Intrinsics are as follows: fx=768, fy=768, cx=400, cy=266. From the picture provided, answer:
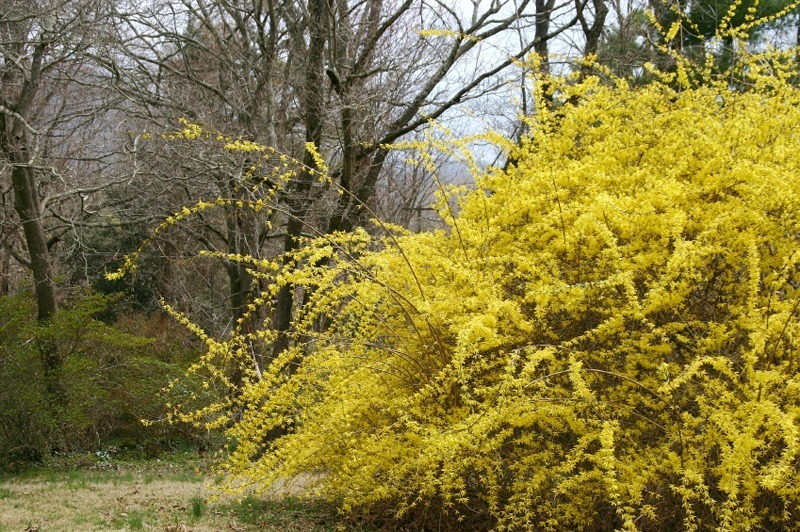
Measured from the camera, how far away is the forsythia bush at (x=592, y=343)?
408 centimetres

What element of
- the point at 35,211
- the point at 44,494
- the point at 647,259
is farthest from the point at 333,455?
the point at 35,211

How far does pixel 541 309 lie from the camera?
14.8 feet

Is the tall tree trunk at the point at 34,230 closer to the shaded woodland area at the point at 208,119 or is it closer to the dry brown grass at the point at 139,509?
the shaded woodland area at the point at 208,119

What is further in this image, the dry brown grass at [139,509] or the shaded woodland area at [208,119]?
the shaded woodland area at [208,119]

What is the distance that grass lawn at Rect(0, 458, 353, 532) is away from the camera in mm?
5586

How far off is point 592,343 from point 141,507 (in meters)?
4.13

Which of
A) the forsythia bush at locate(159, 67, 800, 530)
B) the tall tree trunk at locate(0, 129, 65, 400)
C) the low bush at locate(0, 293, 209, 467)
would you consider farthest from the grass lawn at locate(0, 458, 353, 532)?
the tall tree trunk at locate(0, 129, 65, 400)

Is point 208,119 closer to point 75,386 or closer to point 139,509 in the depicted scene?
point 75,386

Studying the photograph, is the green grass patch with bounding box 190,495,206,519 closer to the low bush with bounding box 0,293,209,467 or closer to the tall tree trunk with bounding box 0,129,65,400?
the low bush with bounding box 0,293,209,467

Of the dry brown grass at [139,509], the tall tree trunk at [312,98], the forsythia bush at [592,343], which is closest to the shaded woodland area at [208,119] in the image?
the tall tree trunk at [312,98]

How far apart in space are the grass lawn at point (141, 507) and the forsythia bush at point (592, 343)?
0.51 meters

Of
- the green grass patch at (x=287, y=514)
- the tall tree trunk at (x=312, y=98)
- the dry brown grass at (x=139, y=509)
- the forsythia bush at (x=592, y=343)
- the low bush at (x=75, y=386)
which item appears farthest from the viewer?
the low bush at (x=75, y=386)

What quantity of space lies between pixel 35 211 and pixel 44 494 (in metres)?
5.03

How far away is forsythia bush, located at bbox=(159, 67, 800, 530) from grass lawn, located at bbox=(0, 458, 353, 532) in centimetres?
51
